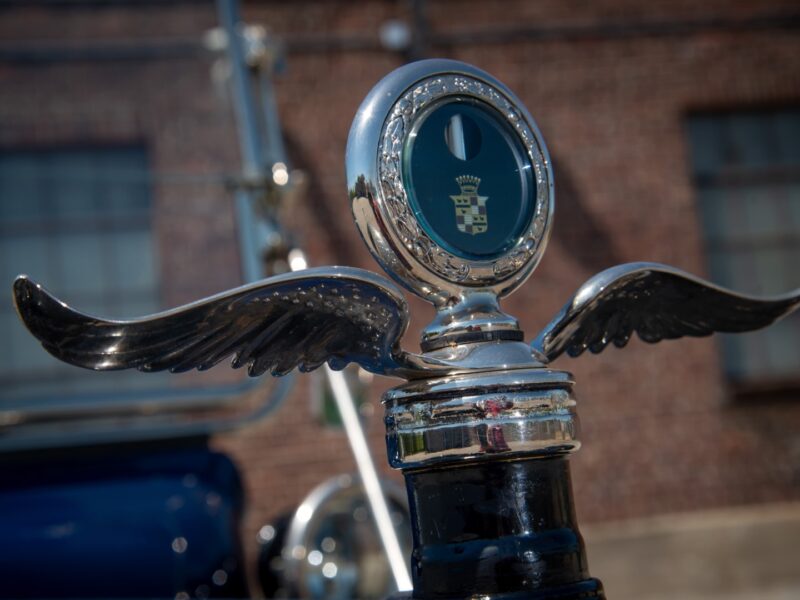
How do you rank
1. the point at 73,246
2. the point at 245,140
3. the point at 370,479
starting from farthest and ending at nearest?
the point at 245,140, the point at 73,246, the point at 370,479

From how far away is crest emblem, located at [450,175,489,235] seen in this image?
0.54 meters

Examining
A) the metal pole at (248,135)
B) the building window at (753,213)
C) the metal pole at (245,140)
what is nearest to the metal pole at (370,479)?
the metal pole at (248,135)

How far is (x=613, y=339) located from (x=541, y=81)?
5.42 meters

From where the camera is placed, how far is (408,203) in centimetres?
52

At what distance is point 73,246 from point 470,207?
39.6 inches

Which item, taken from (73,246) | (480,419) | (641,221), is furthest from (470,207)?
(641,221)

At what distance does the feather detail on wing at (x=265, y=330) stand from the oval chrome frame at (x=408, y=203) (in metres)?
0.03

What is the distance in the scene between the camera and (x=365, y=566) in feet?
4.18

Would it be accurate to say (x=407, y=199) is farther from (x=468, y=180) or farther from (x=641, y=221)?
(x=641, y=221)

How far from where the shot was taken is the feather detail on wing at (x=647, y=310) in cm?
59

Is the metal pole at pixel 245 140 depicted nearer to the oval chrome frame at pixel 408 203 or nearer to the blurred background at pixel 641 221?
the oval chrome frame at pixel 408 203

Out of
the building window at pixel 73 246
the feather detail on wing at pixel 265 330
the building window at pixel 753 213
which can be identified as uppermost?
the building window at pixel 753 213

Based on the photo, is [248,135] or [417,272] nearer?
[417,272]

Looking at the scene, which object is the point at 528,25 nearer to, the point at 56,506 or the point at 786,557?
the point at 786,557
